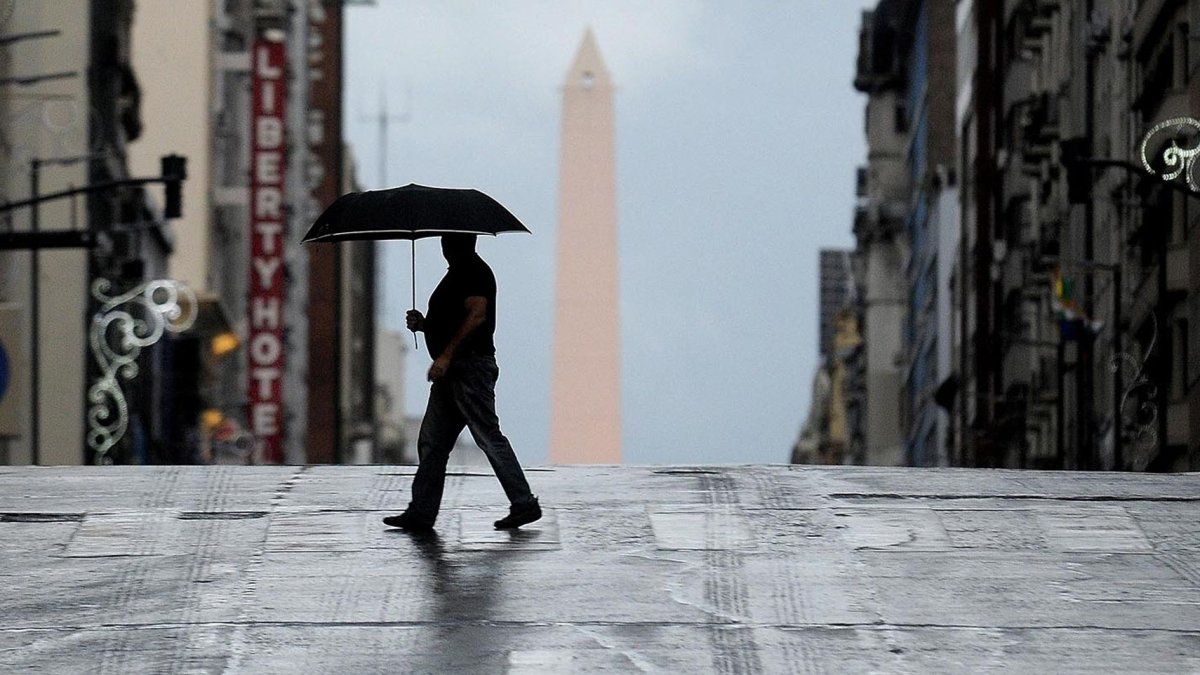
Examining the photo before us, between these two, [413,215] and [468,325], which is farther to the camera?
[468,325]

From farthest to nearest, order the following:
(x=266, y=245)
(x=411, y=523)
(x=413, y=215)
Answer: (x=266, y=245), (x=411, y=523), (x=413, y=215)

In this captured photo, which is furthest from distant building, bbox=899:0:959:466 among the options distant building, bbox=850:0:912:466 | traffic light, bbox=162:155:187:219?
traffic light, bbox=162:155:187:219

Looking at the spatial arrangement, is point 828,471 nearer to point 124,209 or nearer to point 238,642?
point 238,642

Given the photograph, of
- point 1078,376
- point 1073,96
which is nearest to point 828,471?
point 1078,376

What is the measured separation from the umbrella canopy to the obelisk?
80315 millimetres

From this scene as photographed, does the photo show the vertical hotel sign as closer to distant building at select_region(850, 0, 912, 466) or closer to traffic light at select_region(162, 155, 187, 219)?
distant building at select_region(850, 0, 912, 466)

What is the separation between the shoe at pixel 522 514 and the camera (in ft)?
62.4

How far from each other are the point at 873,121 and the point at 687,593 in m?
116

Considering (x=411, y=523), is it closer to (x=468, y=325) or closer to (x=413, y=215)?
(x=468, y=325)

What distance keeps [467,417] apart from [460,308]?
25.9 inches

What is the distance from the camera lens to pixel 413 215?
18.2 metres

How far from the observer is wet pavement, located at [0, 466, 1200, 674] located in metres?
15.1

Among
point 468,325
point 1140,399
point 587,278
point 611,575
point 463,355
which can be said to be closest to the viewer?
point 611,575

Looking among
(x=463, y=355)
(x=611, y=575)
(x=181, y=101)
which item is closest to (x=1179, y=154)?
(x=463, y=355)
